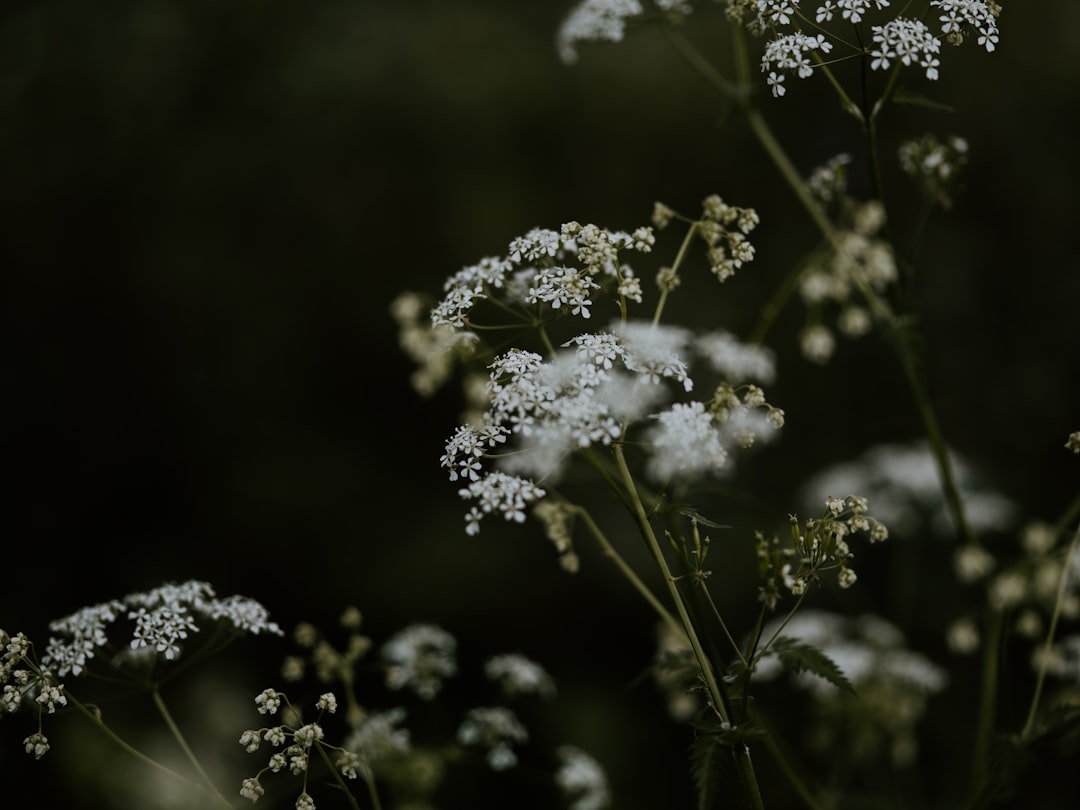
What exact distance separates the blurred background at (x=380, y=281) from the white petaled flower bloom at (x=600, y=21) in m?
3.43

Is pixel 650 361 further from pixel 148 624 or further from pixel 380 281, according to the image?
pixel 380 281

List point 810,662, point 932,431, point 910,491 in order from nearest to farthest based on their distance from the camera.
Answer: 1. point 810,662
2. point 932,431
3. point 910,491

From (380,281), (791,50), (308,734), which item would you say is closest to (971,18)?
(791,50)

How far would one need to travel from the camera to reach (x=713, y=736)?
2064 millimetres

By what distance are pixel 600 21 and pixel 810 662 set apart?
221 centimetres

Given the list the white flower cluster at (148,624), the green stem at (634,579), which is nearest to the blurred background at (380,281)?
the green stem at (634,579)

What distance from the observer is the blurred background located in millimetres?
6211

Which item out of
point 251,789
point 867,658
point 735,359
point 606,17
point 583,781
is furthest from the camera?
point 867,658

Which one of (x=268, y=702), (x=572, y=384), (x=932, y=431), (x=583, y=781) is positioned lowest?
(x=583, y=781)

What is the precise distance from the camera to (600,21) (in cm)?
334

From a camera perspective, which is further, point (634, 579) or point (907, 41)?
point (634, 579)

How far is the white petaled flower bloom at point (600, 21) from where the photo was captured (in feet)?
10.8

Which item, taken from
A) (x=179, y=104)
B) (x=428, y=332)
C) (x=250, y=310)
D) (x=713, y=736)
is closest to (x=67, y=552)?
(x=250, y=310)


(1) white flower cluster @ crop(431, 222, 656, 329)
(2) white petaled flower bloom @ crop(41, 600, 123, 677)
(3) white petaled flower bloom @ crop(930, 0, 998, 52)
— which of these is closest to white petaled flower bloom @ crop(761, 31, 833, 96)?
(3) white petaled flower bloom @ crop(930, 0, 998, 52)
